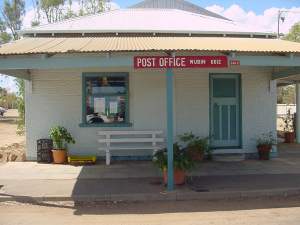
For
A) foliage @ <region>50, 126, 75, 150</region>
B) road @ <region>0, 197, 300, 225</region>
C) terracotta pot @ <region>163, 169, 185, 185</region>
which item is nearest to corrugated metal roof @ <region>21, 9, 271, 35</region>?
foliage @ <region>50, 126, 75, 150</region>

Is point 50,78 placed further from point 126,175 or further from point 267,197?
point 267,197

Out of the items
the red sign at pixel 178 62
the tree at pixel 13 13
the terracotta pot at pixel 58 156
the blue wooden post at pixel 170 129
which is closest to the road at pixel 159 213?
the blue wooden post at pixel 170 129

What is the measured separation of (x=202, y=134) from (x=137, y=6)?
709cm

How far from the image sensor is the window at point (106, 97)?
15195 millimetres

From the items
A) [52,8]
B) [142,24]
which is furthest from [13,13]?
[142,24]

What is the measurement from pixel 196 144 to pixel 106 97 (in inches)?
113

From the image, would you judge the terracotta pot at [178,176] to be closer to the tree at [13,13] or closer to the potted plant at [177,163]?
the potted plant at [177,163]

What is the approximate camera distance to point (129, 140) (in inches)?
580

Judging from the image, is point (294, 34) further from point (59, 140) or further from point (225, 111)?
point (59, 140)

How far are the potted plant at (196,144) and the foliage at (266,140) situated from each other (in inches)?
61.5

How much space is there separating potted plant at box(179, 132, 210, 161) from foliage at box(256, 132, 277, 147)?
5.13 ft

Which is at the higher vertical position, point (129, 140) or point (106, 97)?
point (106, 97)

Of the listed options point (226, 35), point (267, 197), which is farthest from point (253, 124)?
point (267, 197)

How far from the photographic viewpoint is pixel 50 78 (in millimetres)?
15242
